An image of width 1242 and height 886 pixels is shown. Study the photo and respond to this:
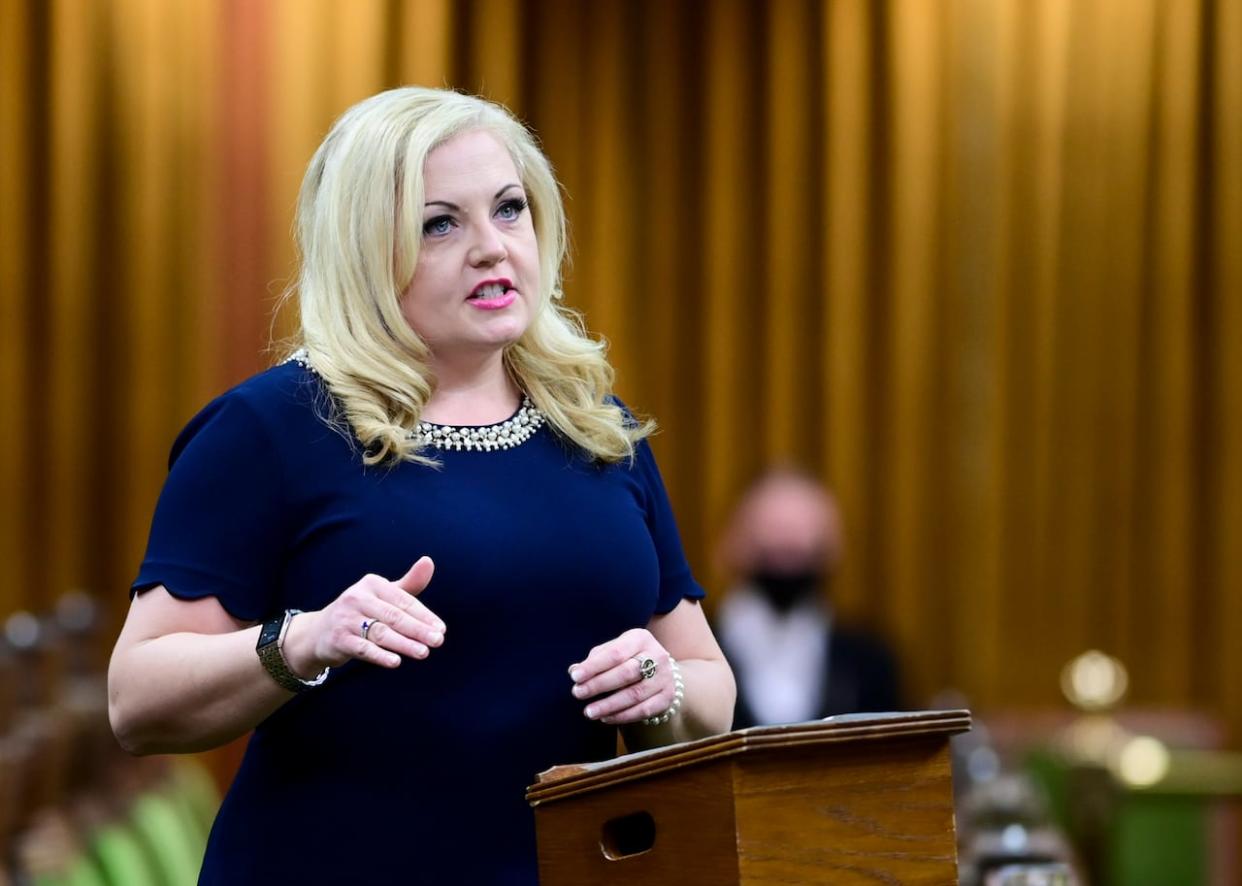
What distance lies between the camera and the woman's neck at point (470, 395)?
1.93 m

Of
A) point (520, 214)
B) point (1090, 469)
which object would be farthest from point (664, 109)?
point (520, 214)

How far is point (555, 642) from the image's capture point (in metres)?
1.85

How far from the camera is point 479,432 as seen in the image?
1928 mm

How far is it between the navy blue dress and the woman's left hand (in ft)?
0.20

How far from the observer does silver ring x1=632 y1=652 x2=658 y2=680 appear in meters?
1.80

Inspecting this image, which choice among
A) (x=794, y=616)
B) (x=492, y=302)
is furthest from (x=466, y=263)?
(x=794, y=616)

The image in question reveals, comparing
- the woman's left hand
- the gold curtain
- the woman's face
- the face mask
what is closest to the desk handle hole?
the woman's left hand

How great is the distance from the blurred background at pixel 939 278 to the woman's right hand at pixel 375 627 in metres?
5.01

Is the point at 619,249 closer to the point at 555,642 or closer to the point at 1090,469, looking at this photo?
the point at 1090,469

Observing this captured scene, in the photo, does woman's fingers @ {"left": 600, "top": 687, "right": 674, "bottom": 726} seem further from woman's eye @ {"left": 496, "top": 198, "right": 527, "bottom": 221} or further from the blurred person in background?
the blurred person in background

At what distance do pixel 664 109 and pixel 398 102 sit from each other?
16.2 ft

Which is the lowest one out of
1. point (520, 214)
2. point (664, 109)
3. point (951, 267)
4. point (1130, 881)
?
point (1130, 881)

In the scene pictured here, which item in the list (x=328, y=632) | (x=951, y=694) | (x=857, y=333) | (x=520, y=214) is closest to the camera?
(x=328, y=632)

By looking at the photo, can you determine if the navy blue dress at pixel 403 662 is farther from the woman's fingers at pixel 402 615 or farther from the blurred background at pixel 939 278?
the blurred background at pixel 939 278
